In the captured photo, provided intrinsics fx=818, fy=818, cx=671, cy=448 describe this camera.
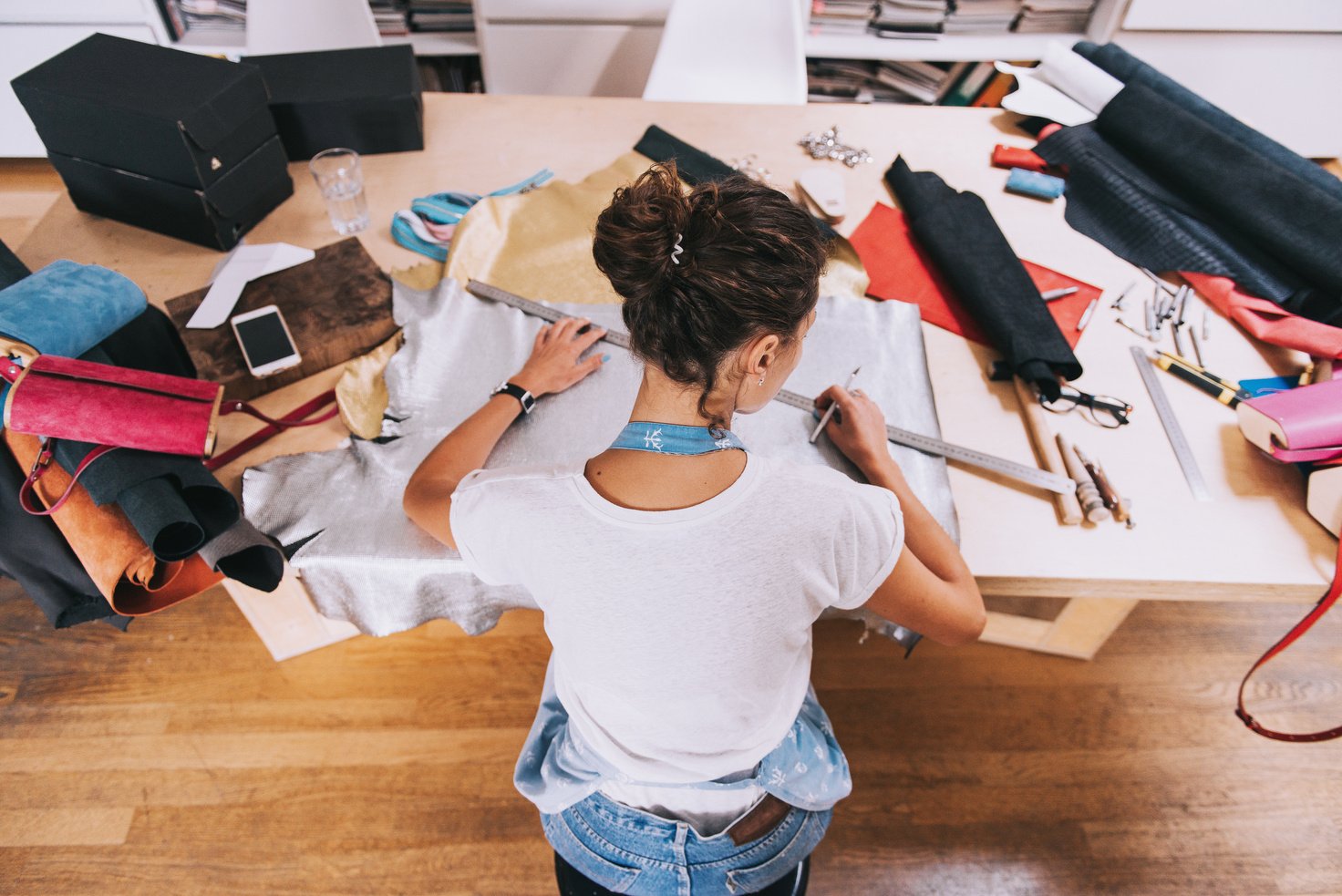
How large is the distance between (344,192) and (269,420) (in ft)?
1.83

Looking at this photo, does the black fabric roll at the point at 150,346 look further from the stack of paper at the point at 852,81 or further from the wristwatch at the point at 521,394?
the stack of paper at the point at 852,81

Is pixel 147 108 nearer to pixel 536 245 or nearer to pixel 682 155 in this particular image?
pixel 536 245

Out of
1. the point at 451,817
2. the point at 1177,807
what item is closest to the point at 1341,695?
the point at 1177,807

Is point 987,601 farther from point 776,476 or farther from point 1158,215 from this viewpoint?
point 776,476

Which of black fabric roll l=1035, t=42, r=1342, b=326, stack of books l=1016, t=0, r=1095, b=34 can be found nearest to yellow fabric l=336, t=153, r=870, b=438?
black fabric roll l=1035, t=42, r=1342, b=326

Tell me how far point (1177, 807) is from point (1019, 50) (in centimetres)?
245

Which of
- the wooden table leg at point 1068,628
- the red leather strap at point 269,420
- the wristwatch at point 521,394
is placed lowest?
the wooden table leg at point 1068,628

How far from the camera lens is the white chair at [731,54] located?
2246 millimetres

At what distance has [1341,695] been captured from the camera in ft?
6.20

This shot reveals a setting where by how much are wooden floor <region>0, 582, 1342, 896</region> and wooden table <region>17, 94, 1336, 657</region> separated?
230mm

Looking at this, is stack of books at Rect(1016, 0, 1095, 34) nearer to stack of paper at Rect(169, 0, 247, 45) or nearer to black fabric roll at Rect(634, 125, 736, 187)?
black fabric roll at Rect(634, 125, 736, 187)

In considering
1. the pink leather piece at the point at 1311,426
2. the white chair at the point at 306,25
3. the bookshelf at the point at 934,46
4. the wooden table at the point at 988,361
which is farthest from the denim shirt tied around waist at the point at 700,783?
the bookshelf at the point at 934,46

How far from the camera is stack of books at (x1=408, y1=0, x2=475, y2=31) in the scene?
2840 mm

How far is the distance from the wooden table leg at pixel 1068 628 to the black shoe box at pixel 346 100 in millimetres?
1652
